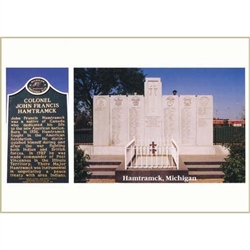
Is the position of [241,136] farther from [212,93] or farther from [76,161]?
[76,161]

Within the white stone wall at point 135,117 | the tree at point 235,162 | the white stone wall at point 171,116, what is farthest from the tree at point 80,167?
the tree at point 235,162

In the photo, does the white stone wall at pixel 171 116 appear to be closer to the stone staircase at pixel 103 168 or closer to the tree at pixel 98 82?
the tree at pixel 98 82

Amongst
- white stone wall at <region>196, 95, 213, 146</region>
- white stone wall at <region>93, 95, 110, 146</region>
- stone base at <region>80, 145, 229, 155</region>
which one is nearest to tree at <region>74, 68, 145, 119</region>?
white stone wall at <region>93, 95, 110, 146</region>

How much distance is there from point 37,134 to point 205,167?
105 inches

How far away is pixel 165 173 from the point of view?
6.61 m

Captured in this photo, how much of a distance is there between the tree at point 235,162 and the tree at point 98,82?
175cm

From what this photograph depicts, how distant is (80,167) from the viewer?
671 cm

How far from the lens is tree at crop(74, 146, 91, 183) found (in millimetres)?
6672

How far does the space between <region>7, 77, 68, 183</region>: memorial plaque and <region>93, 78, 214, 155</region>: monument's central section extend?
57 centimetres

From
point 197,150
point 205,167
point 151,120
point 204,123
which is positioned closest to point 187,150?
point 197,150

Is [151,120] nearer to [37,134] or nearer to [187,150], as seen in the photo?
[187,150]
